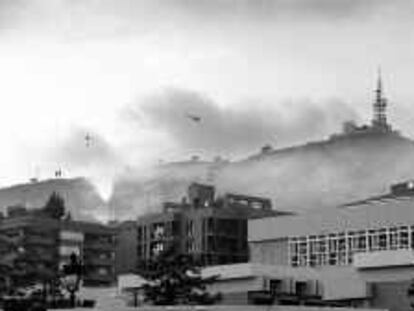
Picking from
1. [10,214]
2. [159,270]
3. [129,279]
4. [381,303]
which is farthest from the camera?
[10,214]

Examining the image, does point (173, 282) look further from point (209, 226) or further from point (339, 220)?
point (209, 226)

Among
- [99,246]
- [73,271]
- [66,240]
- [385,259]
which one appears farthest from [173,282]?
[99,246]

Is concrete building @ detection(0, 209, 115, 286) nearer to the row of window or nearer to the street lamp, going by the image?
the row of window

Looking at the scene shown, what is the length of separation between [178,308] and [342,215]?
5815 centimetres

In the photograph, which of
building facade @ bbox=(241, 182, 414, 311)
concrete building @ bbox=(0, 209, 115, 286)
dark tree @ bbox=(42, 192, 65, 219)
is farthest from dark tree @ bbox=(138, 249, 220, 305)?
dark tree @ bbox=(42, 192, 65, 219)

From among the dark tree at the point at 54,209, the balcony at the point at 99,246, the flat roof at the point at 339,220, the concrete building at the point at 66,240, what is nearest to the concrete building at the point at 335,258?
the flat roof at the point at 339,220

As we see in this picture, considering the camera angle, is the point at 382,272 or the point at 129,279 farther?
the point at 129,279

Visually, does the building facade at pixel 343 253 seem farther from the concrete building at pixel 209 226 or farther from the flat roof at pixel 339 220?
the concrete building at pixel 209 226

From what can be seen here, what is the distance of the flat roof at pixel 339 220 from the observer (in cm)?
9506

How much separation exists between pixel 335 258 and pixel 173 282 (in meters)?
40.4

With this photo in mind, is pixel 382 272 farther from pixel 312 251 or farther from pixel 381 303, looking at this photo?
pixel 312 251

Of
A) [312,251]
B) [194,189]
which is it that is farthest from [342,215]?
[194,189]

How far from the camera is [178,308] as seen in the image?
42.7 metres

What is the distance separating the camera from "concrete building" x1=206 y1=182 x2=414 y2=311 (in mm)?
82000
